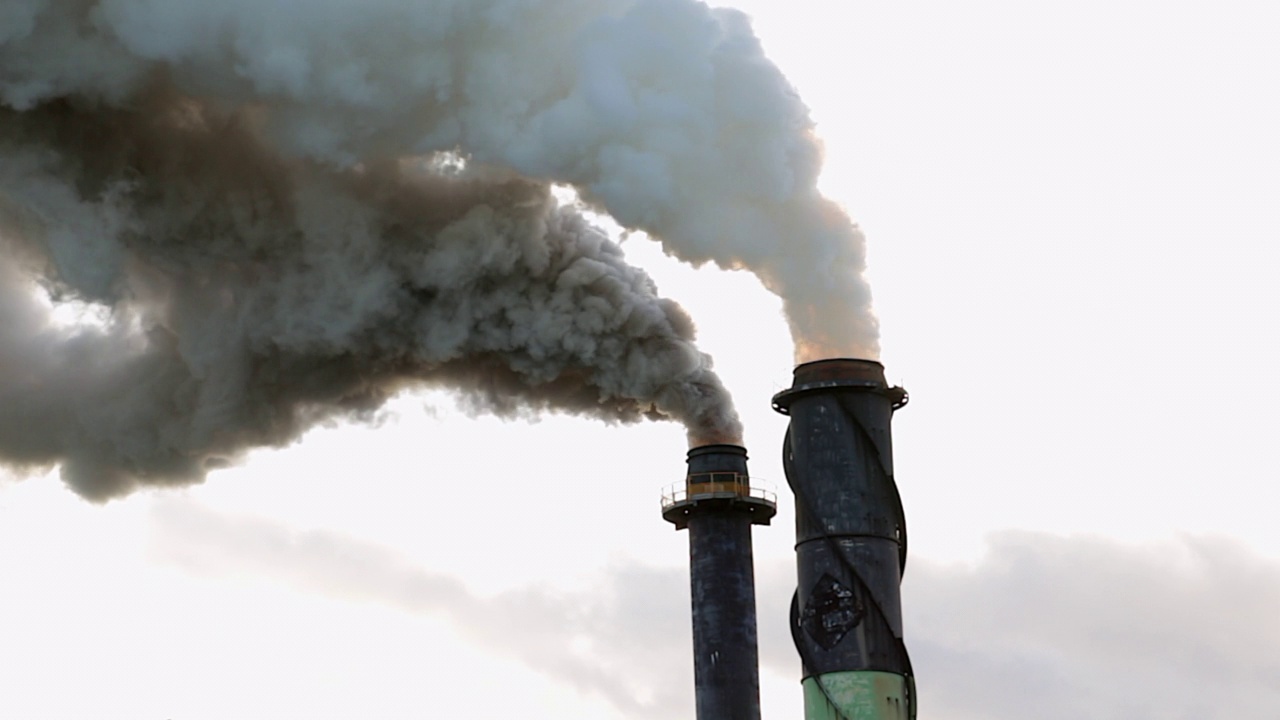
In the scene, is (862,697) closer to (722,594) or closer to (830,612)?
(830,612)

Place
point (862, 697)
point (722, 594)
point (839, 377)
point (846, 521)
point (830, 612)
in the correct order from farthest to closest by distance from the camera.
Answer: point (722, 594) → point (839, 377) → point (846, 521) → point (830, 612) → point (862, 697)


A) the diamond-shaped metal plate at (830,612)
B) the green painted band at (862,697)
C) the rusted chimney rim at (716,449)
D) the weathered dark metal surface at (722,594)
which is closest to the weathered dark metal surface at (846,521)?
the diamond-shaped metal plate at (830,612)

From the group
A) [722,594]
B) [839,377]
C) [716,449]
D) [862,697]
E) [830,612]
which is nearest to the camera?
[862,697]

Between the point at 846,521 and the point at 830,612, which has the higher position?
the point at 846,521

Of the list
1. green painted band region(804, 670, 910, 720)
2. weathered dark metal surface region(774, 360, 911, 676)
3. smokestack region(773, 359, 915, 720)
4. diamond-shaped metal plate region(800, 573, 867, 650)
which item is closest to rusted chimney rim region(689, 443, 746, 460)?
smokestack region(773, 359, 915, 720)

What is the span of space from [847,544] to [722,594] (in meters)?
11.9

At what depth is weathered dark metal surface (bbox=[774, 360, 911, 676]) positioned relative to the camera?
59875 millimetres

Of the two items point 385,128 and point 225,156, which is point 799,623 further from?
point 225,156

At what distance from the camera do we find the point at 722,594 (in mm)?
71188

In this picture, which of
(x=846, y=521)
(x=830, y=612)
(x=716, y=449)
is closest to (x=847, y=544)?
(x=846, y=521)

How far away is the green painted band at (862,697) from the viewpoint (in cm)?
5928

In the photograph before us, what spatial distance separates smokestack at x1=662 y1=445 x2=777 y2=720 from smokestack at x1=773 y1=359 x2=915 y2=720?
8.64m

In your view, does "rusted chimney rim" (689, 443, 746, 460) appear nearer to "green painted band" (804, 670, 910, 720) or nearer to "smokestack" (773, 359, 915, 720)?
"smokestack" (773, 359, 915, 720)

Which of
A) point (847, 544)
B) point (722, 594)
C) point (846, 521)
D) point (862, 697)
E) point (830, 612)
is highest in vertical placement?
point (722, 594)
